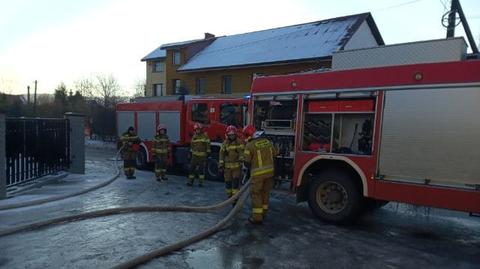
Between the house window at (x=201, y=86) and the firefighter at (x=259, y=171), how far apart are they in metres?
25.3

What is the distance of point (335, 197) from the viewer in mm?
7207

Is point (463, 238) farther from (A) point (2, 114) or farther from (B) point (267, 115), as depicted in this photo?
(A) point (2, 114)

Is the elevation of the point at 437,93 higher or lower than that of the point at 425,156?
higher

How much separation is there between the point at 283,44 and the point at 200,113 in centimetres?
1609

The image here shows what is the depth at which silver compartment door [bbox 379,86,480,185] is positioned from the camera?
571 centimetres

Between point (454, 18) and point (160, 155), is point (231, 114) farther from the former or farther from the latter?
point (454, 18)

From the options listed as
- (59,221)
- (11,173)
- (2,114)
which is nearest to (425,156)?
(59,221)

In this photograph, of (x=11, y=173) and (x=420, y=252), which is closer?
(x=420, y=252)

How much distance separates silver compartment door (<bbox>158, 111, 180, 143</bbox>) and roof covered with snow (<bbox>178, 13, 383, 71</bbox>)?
1194 cm

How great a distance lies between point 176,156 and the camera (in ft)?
46.9

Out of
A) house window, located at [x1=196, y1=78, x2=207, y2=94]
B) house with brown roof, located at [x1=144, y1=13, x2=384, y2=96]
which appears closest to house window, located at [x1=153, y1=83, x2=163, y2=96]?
house with brown roof, located at [x1=144, y1=13, x2=384, y2=96]

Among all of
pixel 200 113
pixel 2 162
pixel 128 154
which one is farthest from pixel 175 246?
pixel 200 113

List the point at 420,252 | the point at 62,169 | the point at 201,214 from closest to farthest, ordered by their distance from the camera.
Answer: the point at 420,252 → the point at 201,214 → the point at 62,169

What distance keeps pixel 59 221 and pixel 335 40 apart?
70.3ft
